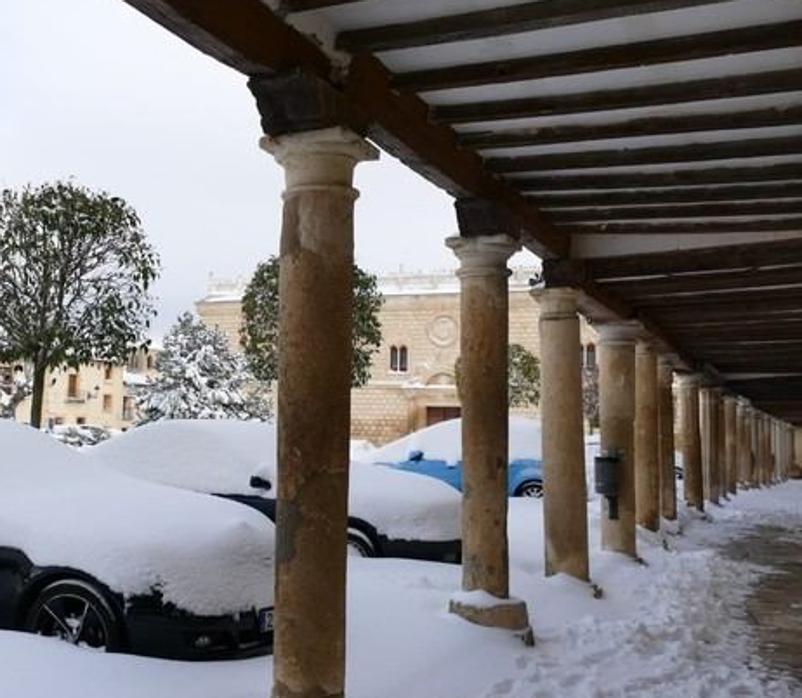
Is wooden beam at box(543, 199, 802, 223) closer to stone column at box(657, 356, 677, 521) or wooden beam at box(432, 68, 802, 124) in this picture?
wooden beam at box(432, 68, 802, 124)

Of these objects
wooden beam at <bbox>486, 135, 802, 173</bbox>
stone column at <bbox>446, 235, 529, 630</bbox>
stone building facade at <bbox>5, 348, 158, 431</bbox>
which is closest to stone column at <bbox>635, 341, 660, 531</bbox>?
stone column at <bbox>446, 235, 529, 630</bbox>

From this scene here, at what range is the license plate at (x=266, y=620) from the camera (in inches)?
182

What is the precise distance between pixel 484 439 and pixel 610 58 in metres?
2.57

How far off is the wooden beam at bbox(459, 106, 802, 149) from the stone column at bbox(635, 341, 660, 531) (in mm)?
7319

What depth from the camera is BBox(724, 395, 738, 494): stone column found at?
22953 millimetres

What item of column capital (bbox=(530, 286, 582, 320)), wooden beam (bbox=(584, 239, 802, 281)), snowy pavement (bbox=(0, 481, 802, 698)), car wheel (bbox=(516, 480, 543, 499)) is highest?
wooden beam (bbox=(584, 239, 802, 281))

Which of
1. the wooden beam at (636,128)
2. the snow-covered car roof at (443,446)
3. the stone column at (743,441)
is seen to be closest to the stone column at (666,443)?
the snow-covered car roof at (443,446)

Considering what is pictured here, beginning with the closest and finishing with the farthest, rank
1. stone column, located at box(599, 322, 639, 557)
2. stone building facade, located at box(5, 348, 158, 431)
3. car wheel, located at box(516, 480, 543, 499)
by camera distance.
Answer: stone column, located at box(599, 322, 639, 557)
car wheel, located at box(516, 480, 543, 499)
stone building facade, located at box(5, 348, 158, 431)

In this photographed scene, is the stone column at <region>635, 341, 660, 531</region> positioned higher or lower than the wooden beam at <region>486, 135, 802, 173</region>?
lower

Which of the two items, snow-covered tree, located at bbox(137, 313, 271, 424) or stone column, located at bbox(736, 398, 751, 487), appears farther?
snow-covered tree, located at bbox(137, 313, 271, 424)

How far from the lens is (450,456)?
50.9 feet

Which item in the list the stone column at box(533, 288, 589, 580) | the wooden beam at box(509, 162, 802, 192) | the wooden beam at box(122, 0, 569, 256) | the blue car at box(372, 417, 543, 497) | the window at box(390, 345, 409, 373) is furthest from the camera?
the window at box(390, 345, 409, 373)

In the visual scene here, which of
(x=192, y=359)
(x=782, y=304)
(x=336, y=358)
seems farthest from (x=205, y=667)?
(x=192, y=359)

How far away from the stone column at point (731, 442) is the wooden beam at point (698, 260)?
50.4 ft
